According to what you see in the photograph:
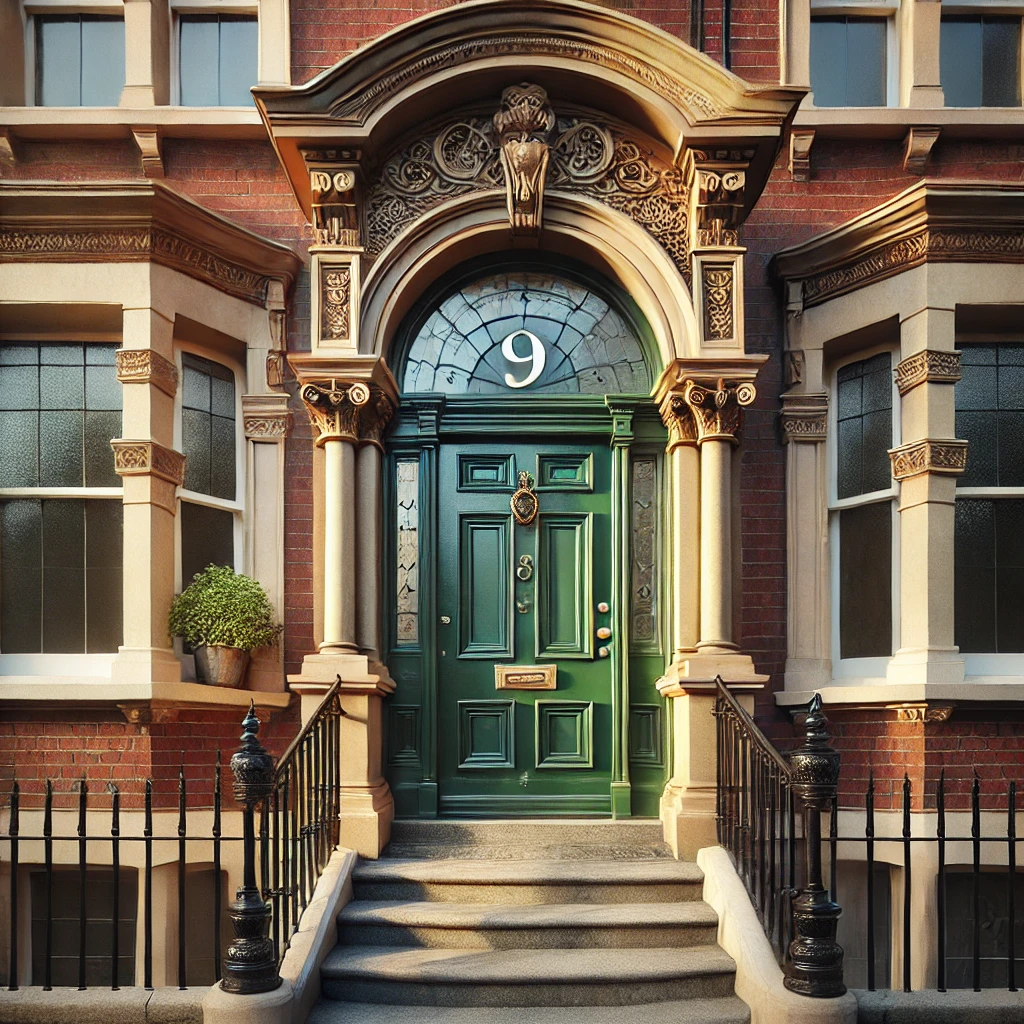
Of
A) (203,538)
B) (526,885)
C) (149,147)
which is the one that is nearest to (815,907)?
(526,885)

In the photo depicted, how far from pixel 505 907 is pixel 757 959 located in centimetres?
139

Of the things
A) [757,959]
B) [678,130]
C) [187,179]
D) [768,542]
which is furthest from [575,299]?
[757,959]

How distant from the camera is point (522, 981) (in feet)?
17.5

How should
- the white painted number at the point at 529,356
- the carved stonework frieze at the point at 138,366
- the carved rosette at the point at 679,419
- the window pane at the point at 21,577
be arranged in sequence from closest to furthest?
1. the carved stonework frieze at the point at 138,366
2. the carved rosette at the point at 679,419
3. the window pane at the point at 21,577
4. the white painted number at the point at 529,356

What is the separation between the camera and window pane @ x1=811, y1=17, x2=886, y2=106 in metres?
7.98

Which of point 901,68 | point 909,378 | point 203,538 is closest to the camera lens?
point 909,378

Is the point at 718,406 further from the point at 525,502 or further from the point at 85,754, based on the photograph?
the point at 85,754

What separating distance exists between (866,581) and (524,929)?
3.27 metres

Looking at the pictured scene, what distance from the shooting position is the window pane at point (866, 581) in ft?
24.2

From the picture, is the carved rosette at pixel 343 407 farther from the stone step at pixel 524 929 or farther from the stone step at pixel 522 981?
the stone step at pixel 522 981

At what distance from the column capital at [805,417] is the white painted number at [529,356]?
1.61 m

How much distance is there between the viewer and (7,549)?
23.5 ft

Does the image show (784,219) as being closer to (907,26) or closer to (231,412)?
(907,26)

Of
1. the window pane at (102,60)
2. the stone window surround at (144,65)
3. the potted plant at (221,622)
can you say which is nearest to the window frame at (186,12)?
the stone window surround at (144,65)
